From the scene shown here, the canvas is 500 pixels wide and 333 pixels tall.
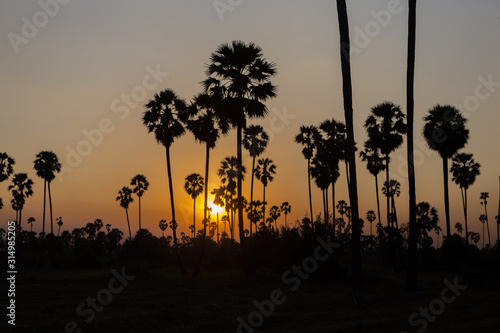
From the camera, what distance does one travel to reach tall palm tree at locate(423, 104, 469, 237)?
147ft

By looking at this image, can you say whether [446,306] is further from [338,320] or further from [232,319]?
[232,319]

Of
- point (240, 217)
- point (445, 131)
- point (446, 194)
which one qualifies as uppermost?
point (445, 131)

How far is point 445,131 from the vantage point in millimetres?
44969

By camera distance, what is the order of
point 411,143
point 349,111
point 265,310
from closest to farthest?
point 265,310 < point 349,111 < point 411,143

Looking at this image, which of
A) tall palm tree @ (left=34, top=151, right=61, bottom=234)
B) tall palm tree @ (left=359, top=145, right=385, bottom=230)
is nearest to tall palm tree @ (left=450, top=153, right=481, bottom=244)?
tall palm tree @ (left=359, top=145, right=385, bottom=230)

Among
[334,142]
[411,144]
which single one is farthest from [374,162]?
[411,144]

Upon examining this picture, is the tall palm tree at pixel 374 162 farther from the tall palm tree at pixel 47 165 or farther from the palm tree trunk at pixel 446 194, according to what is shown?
the tall palm tree at pixel 47 165

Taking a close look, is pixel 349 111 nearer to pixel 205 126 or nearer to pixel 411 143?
pixel 411 143

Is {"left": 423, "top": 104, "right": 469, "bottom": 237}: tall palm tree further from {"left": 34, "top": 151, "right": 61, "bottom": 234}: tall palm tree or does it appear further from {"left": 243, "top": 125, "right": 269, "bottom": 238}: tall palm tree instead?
{"left": 34, "top": 151, "right": 61, "bottom": 234}: tall palm tree

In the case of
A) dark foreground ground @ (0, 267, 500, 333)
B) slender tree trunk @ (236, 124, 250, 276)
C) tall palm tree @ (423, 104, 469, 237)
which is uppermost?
tall palm tree @ (423, 104, 469, 237)

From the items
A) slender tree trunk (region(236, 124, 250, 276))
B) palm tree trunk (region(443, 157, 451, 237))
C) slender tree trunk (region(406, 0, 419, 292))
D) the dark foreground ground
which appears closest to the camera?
the dark foreground ground

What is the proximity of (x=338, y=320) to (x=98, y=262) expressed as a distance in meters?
58.6

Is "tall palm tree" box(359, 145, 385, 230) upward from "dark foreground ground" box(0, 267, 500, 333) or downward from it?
upward

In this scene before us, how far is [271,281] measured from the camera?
1188 inches
